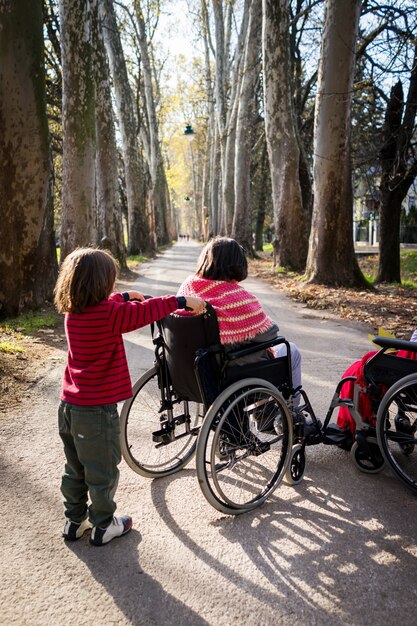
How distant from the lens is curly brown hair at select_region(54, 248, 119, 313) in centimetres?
239

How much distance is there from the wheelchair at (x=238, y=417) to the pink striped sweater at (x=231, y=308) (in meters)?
0.07

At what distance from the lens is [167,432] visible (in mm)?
3062

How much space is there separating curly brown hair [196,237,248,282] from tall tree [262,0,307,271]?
1142 centimetres

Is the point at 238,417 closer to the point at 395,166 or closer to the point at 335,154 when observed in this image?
the point at 335,154

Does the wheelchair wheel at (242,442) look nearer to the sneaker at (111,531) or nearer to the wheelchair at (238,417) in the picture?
the wheelchair at (238,417)

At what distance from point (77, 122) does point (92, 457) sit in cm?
861

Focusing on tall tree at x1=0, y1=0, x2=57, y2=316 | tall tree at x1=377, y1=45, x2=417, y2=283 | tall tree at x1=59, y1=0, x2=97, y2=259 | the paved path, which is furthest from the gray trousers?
tall tree at x1=377, y1=45, x2=417, y2=283

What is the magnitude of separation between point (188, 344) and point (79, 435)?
2.55 feet

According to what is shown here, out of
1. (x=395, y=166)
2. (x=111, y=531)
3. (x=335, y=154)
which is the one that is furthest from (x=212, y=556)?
(x=395, y=166)

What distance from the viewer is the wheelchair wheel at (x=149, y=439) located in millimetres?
3050

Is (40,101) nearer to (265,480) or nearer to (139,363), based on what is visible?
(139,363)

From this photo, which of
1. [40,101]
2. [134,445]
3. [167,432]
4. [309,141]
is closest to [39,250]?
[40,101]

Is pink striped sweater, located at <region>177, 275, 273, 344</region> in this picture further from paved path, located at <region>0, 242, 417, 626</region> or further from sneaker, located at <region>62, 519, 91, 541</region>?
sneaker, located at <region>62, 519, 91, 541</region>

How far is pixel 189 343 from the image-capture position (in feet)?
9.24
